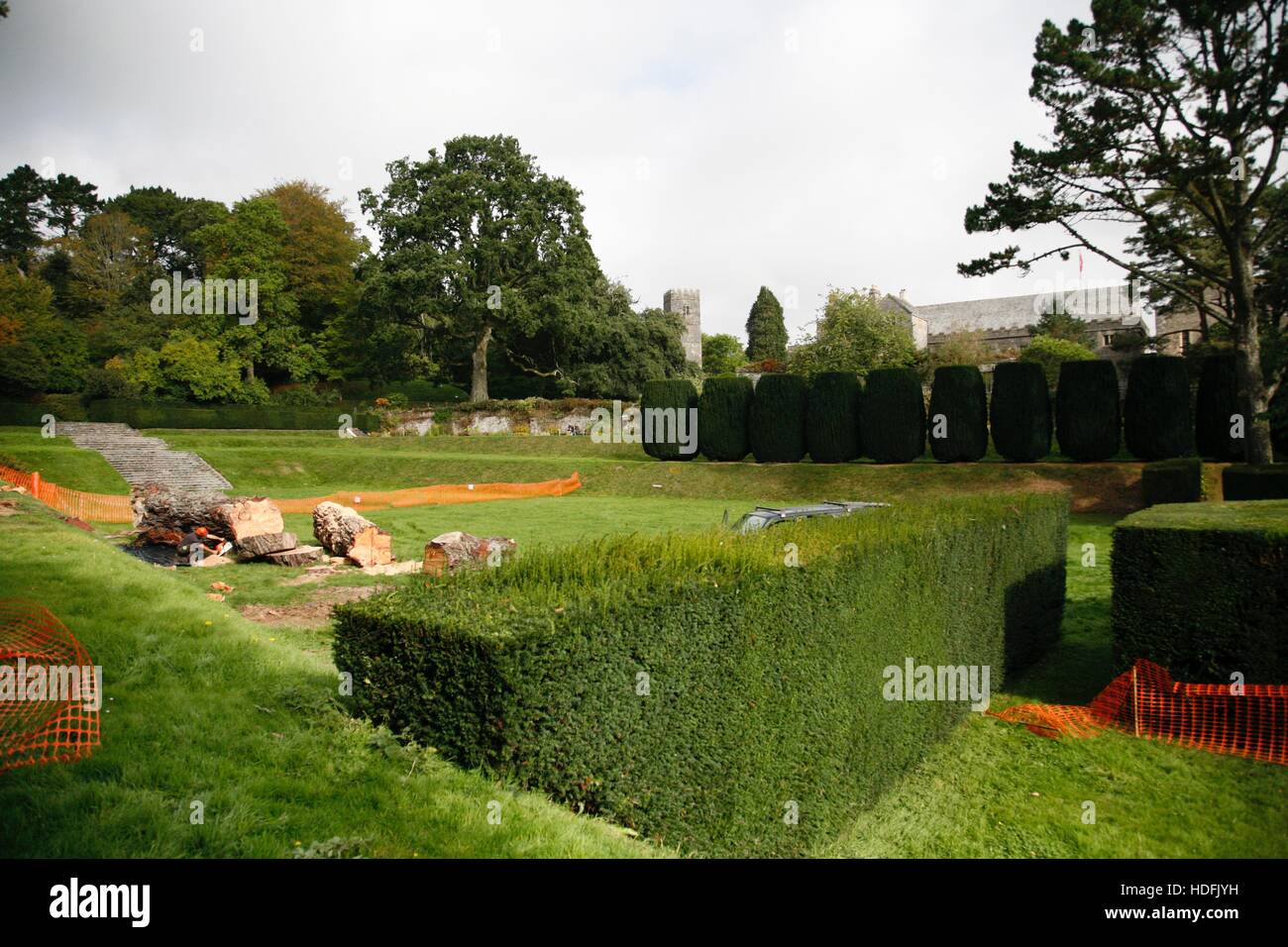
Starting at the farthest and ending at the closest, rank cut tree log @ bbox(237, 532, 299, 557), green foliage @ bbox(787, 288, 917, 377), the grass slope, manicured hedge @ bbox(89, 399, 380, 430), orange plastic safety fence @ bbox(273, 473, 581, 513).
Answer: green foliage @ bbox(787, 288, 917, 377)
manicured hedge @ bbox(89, 399, 380, 430)
orange plastic safety fence @ bbox(273, 473, 581, 513)
cut tree log @ bbox(237, 532, 299, 557)
the grass slope

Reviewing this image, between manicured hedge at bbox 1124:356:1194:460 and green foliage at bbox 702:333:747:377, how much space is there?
66951 millimetres

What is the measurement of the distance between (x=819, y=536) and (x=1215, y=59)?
78.9 feet

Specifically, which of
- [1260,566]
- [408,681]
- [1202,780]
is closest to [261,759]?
[408,681]

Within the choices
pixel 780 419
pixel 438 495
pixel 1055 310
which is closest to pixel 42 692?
pixel 438 495

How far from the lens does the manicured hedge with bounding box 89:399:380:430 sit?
3881 cm

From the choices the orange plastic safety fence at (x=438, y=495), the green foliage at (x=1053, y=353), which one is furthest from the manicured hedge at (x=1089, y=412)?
the green foliage at (x=1053, y=353)

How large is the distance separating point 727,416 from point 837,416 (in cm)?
422

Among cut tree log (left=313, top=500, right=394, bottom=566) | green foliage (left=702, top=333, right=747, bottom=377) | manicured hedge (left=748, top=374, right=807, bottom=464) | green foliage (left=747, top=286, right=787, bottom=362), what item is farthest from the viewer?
green foliage (left=702, top=333, right=747, bottom=377)

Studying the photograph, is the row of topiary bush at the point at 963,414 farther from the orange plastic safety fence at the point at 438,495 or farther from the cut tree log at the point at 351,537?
the cut tree log at the point at 351,537

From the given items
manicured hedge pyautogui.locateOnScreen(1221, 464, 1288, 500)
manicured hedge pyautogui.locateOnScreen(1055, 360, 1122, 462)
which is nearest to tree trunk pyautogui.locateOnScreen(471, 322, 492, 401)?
manicured hedge pyautogui.locateOnScreen(1055, 360, 1122, 462)

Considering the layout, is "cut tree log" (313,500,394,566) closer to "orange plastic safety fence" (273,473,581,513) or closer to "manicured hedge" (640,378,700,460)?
"orange plastic safety fence" (273,473,581,513)

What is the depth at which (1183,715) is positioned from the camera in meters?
7.50
